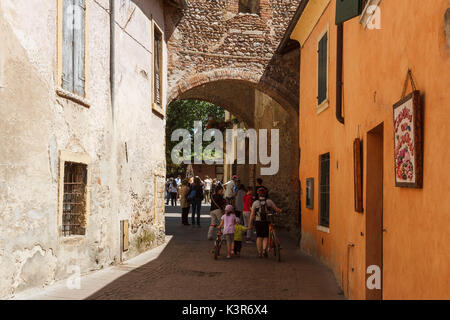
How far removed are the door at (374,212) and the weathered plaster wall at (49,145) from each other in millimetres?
4171

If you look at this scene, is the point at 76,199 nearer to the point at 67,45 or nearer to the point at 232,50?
the point at 67,45

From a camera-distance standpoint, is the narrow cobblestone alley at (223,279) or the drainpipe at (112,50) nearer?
the narrow cobblestone alley at (223,279)

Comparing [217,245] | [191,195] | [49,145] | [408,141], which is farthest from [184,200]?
[408,141]

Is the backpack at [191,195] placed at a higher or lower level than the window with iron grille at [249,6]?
lower

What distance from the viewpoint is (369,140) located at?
648 centimetres

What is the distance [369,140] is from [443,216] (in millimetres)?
3121

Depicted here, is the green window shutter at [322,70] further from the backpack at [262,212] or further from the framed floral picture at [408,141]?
the framed floral picture at [408,141]

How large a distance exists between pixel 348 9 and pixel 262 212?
16.0 ft

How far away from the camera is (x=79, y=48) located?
29.9 ft

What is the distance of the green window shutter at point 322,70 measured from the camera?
11.2 meters

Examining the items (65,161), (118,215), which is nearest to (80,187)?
(65,161)

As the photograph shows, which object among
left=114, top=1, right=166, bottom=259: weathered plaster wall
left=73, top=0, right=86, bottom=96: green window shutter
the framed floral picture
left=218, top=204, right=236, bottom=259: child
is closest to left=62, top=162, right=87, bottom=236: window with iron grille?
left=73, top=0, right=86, bottom=96: green window shutter

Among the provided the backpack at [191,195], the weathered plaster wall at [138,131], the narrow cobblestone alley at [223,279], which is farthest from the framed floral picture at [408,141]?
the backpack at [191,195]

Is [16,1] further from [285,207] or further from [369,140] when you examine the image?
[285,207]
